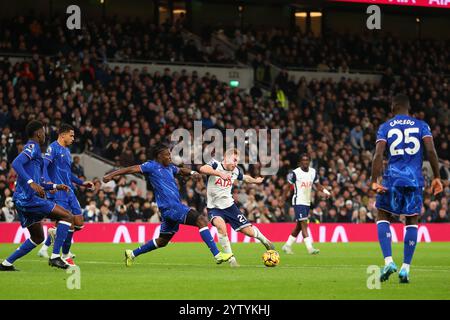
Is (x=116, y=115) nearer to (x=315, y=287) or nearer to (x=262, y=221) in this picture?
(x=262, y=221)

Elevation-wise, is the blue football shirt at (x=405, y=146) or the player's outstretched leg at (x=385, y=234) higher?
the blue football shirt at (x=405, y=146)

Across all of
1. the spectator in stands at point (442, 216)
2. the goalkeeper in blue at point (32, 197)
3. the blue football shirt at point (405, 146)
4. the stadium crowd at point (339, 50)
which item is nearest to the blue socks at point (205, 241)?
the goalkeeper in blue at point (32, 197)

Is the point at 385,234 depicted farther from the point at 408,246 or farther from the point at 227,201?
the point at 227,201

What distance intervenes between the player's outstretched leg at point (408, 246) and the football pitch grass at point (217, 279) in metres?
0.15

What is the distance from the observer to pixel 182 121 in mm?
34344

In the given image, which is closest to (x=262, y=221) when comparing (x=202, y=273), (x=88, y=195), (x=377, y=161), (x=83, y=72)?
(x=88, y=195)

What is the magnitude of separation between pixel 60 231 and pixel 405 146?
624 centimetres

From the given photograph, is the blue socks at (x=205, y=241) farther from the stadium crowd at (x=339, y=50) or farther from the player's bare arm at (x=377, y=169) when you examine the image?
the stadium crowd at (x=339, y=50)

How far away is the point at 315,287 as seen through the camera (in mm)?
13117

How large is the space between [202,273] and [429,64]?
31.4m

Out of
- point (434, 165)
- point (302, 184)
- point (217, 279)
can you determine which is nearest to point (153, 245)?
point (217, 279)

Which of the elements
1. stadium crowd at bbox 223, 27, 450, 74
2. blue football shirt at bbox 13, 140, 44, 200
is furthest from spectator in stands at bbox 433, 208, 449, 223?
blue football shirt at bbox 13, 140, 44, 200

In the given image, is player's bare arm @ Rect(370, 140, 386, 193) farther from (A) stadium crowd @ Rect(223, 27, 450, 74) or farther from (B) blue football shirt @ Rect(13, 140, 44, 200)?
(A) stadium crowd @ Rect(223, 27, 450, 74)

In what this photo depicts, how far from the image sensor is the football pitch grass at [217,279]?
39.7 ft
